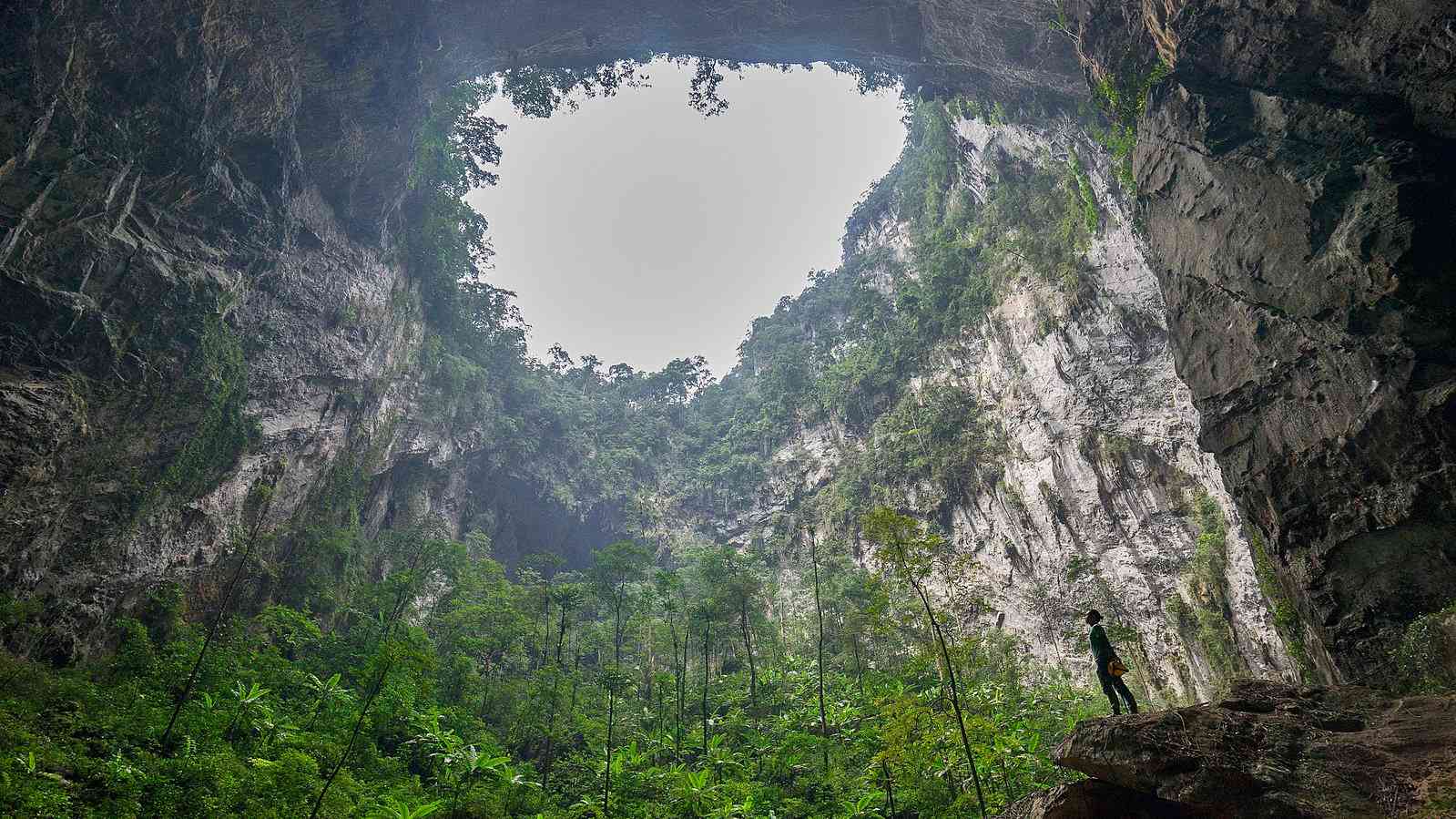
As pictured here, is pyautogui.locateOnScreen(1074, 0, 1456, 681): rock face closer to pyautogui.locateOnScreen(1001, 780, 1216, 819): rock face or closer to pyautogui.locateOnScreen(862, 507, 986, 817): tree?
pyautogui.locateOnScreen(1001, 780, 1216, 819): rock face

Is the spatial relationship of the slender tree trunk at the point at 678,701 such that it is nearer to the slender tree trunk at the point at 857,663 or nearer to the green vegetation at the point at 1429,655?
the slender tree trunk at the point at 857,663

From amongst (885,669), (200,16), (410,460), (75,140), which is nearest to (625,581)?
(885,669)

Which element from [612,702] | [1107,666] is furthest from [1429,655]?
[612,702]

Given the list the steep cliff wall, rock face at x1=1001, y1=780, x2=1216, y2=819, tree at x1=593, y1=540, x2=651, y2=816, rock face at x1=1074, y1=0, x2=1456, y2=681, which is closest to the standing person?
rock face at x1=1001, y1=780, x2=1216, y2=819

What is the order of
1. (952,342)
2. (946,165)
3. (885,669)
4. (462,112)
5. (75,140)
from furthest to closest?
(946,165) < (952,342) < (462,112) < (885,669) < (75,140)

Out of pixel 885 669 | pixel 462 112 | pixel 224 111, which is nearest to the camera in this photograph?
pixel 224 111

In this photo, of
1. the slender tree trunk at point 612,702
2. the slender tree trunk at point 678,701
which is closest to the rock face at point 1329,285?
the slender tree trunk at point 612,702

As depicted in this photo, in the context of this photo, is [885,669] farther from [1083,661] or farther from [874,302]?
[874,302]
